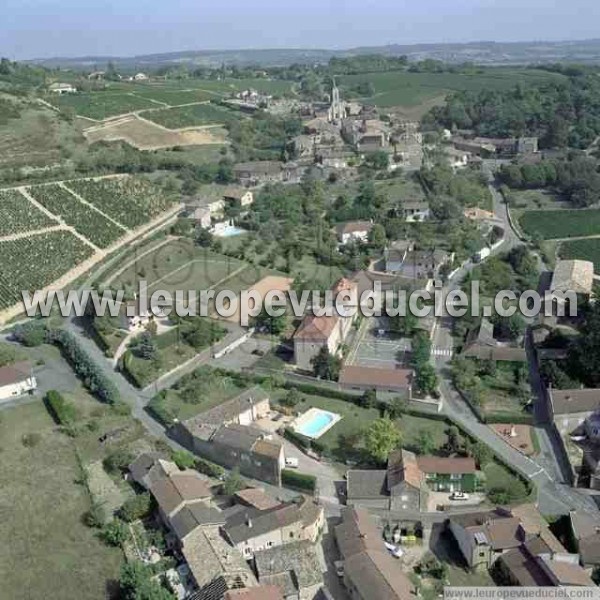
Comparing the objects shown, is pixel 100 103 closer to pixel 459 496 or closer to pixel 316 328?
pixel 316 328

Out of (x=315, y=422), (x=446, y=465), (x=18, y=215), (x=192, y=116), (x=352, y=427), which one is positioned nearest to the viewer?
(x=446, y=465)

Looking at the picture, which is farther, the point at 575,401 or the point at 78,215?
the point at 78,215

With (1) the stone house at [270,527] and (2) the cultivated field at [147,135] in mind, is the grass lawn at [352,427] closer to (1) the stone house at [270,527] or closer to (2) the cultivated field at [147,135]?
(1) the stone house at [270,527]

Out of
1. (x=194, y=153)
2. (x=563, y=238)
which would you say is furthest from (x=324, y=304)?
(x=194, y=153)

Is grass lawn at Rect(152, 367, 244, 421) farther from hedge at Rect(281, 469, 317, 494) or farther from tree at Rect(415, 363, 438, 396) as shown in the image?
tree at Rect(415, 363, 438, 396)

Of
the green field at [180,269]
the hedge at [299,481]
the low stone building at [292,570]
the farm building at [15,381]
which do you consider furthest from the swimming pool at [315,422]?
the green field at [180,269]

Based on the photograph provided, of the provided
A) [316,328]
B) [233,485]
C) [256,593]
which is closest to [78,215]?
[316,328]
